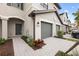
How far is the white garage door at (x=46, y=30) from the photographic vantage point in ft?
11.7

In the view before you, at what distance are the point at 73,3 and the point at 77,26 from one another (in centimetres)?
61

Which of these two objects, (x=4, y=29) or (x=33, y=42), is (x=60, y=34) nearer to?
(x=33, y=42)

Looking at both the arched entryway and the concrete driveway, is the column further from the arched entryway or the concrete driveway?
the concrete driveway

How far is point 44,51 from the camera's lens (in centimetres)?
337

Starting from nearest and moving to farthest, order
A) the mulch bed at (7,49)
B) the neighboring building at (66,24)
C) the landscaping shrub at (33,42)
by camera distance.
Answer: the mulch bed at (7,49) → the landscaping shrub at (33,42) → the neighboring building at (66,24)

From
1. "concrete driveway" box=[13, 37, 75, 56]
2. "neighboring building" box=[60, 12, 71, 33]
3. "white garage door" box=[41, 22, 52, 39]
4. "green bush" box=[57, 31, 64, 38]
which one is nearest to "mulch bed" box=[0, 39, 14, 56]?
"concrete driveway" box=[13, 37, 75, 56]

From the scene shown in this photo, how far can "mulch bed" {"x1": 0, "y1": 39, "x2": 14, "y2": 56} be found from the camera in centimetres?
327

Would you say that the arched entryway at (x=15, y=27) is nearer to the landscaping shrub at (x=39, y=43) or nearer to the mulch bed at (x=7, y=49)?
the mulch bed at (x=7, y=49)

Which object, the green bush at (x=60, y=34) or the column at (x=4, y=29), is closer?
the column at (x=4, y=29)

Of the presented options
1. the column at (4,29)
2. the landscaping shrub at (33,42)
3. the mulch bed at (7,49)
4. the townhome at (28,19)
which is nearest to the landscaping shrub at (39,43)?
the landscaping shrub at (33,42)

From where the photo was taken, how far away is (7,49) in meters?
3.25

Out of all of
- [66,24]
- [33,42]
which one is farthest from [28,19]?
[66,24]

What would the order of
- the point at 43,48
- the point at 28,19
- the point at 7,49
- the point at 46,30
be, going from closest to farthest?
the point at 7,49, the point at 43,48, the point at 28,19, the point at 46,30

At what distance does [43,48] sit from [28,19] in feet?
2.87
